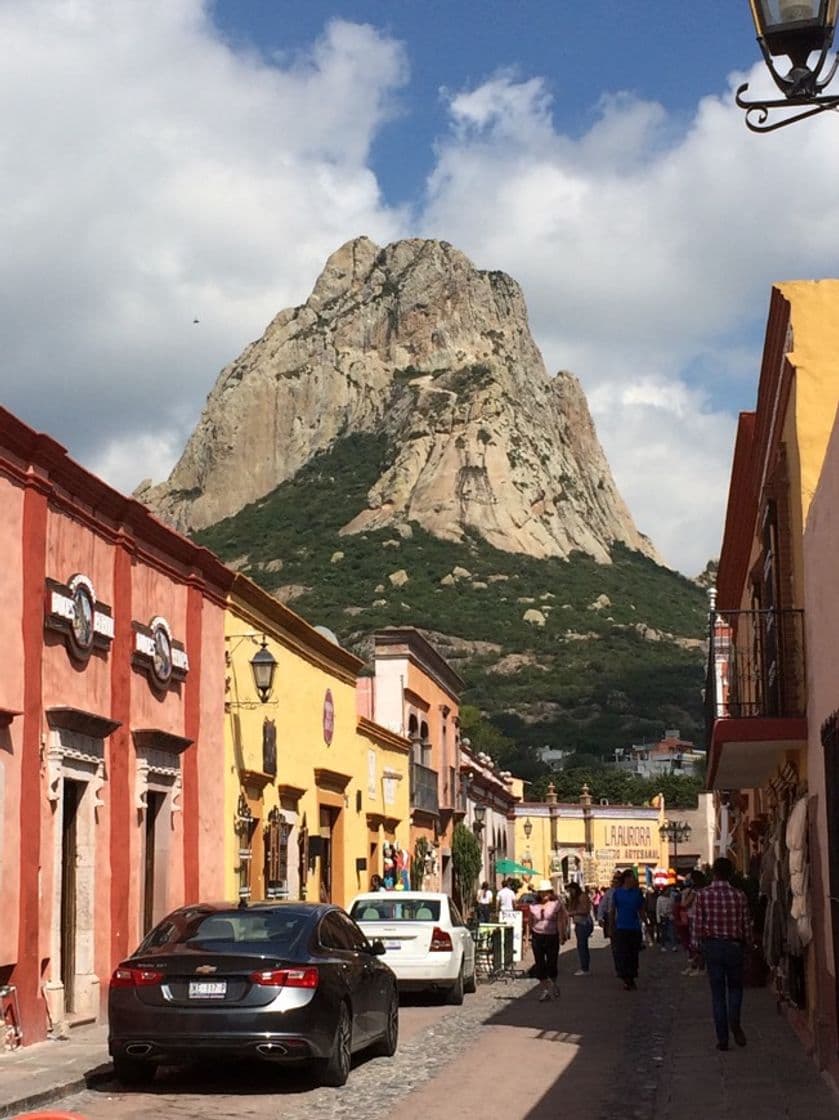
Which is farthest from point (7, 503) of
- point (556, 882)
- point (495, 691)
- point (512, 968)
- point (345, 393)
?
point (345, 393)

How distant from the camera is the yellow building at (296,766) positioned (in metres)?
22.2

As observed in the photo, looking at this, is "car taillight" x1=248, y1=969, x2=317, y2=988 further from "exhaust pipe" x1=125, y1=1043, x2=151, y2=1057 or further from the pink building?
the pink building

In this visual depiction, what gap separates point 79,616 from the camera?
16.2 meters

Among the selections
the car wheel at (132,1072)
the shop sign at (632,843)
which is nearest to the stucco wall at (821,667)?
the car wheel at (132,1072)

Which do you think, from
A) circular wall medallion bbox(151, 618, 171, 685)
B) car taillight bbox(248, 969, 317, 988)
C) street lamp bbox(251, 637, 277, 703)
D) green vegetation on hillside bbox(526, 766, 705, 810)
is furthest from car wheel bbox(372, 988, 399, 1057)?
green vegetation on hillside bbox(526, 766, 705, 810)

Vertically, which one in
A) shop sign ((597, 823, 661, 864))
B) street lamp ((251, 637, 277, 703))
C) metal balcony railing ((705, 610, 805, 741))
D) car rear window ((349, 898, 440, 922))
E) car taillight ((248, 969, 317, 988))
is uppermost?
street lamp ((251, 637, 277, 703))

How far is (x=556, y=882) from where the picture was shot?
80.5 m

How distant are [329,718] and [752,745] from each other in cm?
1327

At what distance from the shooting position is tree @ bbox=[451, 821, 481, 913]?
45750 mm

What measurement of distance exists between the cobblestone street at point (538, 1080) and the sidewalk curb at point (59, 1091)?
10cm

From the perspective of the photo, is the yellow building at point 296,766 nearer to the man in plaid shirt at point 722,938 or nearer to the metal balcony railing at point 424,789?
the metal balcony railing at point 424,789

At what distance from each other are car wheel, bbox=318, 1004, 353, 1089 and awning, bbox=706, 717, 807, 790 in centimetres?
507

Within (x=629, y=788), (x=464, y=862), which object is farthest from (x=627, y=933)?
(x=629, y=788)

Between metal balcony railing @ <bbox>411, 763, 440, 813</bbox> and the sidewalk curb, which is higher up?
metal balcony railing @ <bbox>411, 763, 440, 813</bbox>
